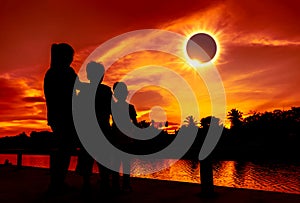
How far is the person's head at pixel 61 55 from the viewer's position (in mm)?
5488

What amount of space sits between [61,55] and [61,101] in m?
0.80

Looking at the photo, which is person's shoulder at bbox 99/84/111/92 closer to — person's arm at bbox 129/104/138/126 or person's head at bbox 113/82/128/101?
person's head at bbox 113/82/128/101

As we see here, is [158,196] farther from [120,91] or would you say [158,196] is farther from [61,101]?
[61,101]

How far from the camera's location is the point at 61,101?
5.39m

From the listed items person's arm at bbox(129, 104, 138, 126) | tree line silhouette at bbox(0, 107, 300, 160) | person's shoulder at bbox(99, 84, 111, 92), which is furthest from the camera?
tree line silhouette at bbox(0, 107, 300, 160)

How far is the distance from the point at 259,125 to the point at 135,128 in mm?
119456

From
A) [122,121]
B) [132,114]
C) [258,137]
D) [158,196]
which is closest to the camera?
[158,196]

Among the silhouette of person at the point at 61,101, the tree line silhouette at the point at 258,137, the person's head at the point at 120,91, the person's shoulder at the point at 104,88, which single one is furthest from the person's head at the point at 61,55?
the tree line silhouette at the point at 258,137

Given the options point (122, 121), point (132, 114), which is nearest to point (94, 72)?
point (122, 121)

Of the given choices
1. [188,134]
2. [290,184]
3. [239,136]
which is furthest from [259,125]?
[290,184]

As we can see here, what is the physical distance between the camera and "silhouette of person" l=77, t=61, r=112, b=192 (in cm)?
513

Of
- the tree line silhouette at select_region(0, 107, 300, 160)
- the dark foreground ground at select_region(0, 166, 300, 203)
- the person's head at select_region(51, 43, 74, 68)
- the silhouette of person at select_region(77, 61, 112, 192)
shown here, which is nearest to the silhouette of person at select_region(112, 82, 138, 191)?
the silhouette of person at select_region(77, 61, 112, 192)

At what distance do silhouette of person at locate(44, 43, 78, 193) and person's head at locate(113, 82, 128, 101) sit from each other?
0.90m

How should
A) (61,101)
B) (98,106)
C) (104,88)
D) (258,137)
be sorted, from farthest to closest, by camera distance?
1. (258,137)
2. (104,88)
3. (98,106)
4. (61,101)
